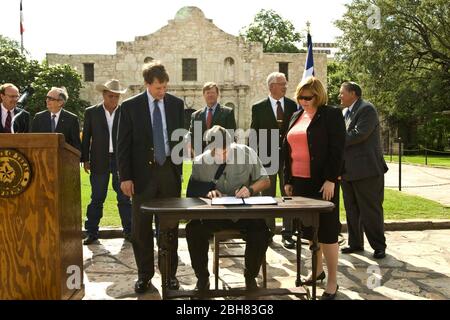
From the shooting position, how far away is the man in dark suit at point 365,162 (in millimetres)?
5578

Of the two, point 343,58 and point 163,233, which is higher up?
point 343,58

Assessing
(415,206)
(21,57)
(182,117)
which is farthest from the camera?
(21,57)

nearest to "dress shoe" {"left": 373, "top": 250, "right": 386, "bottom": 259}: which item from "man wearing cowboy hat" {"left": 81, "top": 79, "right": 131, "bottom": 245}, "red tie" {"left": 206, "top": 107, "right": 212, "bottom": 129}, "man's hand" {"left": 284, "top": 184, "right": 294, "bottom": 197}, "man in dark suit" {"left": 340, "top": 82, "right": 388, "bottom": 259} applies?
"man in dark suit" {"left": 340, "top": 82, "right": 388, "bottom": 259}

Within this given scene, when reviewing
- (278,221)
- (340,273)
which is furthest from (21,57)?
(340,273)

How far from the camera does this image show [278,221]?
299 inches

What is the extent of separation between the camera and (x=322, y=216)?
426 cm

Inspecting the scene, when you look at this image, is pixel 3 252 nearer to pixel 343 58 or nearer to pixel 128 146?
pixel 128 146

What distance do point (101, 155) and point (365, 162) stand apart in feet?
10.9

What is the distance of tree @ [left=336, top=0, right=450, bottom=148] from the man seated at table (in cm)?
2669

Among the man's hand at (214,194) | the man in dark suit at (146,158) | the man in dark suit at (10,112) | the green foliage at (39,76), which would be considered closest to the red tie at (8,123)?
the man in dark suit at (10,112)

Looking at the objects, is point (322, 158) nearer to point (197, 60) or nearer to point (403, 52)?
point (403, 52)

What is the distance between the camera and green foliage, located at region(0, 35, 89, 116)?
3403 cm

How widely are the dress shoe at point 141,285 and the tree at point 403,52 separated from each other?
27.2 metres

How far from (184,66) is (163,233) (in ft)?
111
